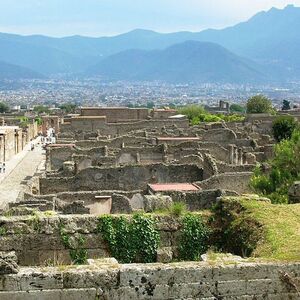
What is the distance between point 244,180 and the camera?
28.8m

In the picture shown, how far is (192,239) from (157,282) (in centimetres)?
310

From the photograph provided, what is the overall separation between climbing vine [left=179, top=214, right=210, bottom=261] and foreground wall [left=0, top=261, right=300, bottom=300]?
106 inches

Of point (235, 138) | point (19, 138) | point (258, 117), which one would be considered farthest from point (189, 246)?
point (258, 117)

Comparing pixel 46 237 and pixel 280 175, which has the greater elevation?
pixel 46 237

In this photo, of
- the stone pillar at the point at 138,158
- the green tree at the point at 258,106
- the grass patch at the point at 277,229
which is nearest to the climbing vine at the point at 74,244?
the grass patch at the point at 277,229

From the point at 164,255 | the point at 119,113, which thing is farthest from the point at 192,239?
the point at 119,113

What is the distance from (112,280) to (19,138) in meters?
68.9

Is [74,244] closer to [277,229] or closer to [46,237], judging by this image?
[46,237]

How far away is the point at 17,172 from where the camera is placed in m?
51.2

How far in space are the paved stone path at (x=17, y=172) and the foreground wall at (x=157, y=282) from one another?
20.8 metres

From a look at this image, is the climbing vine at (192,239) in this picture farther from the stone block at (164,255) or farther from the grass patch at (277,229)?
the grass patch at (277,229)

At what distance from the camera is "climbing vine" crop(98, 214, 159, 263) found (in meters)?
11.0

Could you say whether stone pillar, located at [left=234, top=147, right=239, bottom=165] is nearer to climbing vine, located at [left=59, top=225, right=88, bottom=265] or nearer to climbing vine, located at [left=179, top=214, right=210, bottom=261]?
climbing vine, located at [left=179, top=214, right=210, bottom=261]

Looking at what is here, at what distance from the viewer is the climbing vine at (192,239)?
11.3m
